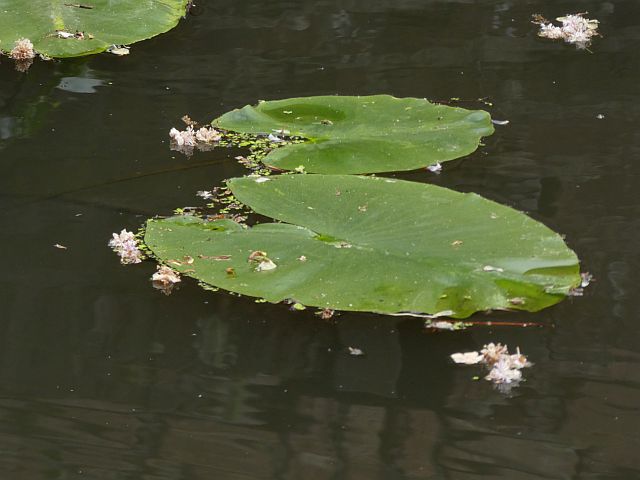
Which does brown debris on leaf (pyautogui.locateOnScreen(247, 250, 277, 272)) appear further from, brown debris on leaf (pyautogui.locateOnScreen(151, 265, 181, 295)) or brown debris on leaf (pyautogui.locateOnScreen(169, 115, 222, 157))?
brown debris on leaf (pyautogui.locateOnScreen(169, 115, 222, 157))

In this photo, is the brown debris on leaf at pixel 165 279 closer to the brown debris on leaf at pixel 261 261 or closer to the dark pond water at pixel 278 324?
the dark pond water at pixel 278 324

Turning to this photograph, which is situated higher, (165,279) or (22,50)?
(165,279)

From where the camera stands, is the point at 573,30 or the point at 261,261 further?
the point at 573,30

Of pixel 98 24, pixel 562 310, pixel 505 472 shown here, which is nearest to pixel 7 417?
pixel 505 472

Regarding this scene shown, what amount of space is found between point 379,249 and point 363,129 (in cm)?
77

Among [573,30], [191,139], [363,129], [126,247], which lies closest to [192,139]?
[191,139]

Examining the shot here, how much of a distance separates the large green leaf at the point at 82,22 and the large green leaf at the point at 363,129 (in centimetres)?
80

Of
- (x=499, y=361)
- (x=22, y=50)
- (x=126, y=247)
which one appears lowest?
(x=22, y=50)

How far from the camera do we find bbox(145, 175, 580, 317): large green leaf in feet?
7.18

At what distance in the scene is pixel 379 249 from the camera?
233 centimetres

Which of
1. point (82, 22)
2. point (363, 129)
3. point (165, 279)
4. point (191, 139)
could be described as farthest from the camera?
point (82, 22)

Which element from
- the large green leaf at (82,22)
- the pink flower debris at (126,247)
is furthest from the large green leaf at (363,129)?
the large green leaf at (82,22)

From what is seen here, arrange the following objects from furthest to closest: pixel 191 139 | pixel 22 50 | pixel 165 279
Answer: pixel 22 50 → pixel 191 139 → pixel 165 279

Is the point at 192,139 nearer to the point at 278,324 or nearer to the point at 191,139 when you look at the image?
the point at 191,139
